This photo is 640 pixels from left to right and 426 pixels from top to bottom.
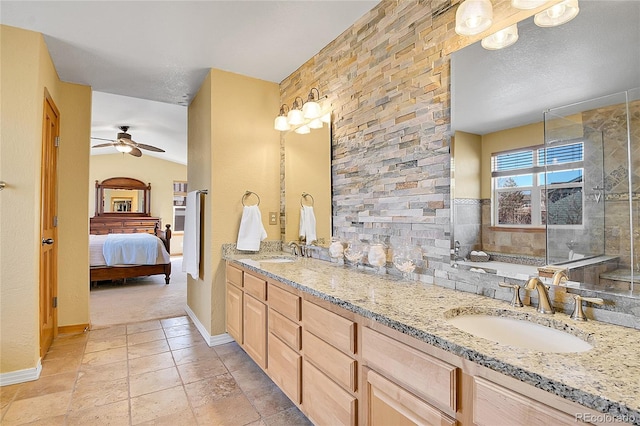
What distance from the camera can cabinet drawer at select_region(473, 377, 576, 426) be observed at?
0.73 m

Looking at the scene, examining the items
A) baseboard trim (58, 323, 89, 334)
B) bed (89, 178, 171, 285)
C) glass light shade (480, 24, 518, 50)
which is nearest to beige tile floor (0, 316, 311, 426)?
baseboard trim (58, 323, 89, 334)

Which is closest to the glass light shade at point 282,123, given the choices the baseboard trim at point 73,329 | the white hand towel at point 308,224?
the white hand towel at point 308,224

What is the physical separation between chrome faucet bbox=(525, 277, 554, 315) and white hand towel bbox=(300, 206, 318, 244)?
1.72m

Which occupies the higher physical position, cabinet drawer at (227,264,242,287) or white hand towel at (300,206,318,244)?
white hand towel at (300,206,318,244)

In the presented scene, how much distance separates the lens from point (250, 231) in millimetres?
2988

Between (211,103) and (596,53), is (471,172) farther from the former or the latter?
(211,103)

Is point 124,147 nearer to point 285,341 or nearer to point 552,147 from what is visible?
point 285,341

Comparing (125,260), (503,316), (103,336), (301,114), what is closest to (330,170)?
(301,114)

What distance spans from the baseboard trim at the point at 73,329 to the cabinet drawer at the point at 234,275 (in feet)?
5.61

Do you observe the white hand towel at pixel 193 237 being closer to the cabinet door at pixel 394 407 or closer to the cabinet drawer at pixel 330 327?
the cabinet drawer at pixel 330 327

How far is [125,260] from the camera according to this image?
207 inches

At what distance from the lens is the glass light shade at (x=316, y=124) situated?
2648 mm

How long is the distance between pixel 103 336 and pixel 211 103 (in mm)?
2433

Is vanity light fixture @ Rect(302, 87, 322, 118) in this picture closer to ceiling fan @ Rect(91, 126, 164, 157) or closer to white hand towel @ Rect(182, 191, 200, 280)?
white hand towel @ Rect(182, 191, 200, 280)
